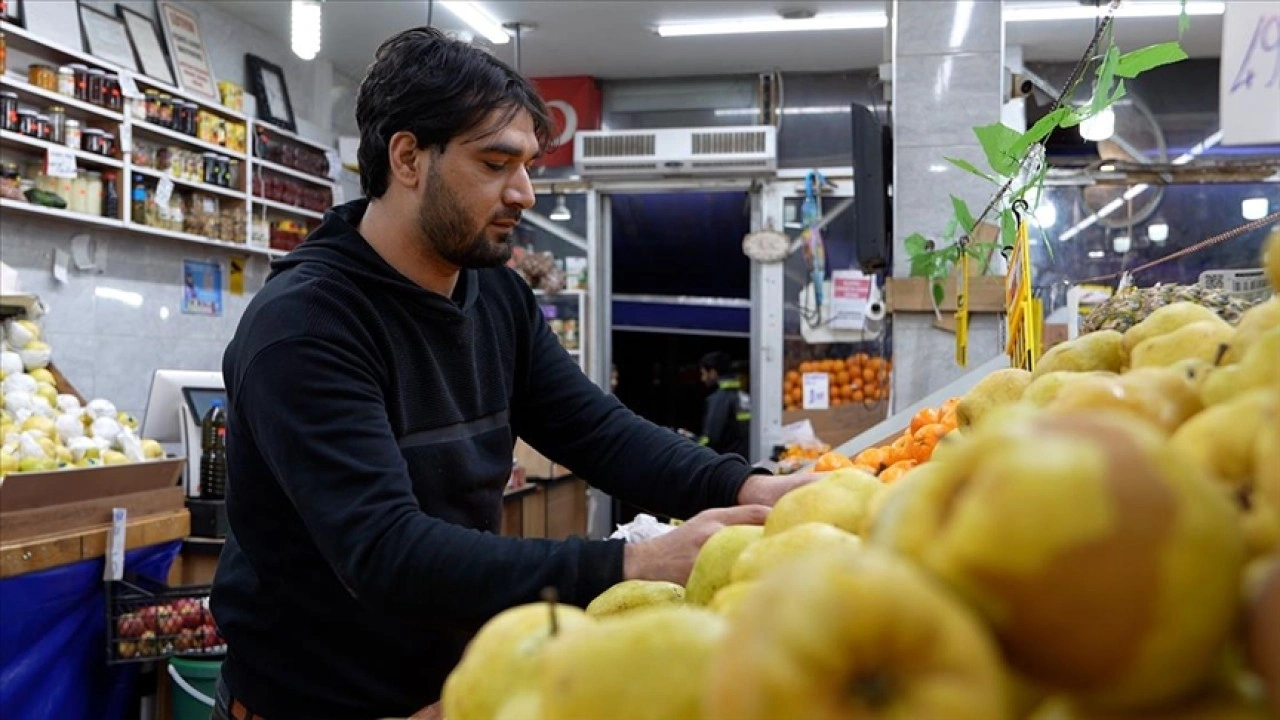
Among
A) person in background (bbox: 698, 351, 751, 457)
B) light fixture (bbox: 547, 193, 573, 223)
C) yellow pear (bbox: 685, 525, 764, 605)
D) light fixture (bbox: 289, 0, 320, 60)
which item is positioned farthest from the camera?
light fixture (bbox: 547, 193, 573, 223)

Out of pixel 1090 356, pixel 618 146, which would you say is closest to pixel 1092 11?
pixel 618 146

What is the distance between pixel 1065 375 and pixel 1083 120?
1989 mm

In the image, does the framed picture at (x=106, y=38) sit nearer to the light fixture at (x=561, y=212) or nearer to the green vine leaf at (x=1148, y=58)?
the light fixture at (x=561, y=212)

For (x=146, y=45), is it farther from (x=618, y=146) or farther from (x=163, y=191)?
(x=618, y=146)

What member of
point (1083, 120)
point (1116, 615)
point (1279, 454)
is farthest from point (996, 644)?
point (1083, 120)

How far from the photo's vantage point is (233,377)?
62.6 inches

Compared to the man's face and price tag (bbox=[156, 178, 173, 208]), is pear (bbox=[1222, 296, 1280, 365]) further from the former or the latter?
price tag (bbox=[156, 178, 173, 208])

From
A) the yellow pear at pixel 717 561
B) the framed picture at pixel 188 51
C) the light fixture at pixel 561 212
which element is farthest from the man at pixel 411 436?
the light fixture at pixel 561 212

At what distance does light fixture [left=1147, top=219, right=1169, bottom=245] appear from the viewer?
812 centimetres

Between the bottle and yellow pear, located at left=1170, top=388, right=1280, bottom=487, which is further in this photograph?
the bottle

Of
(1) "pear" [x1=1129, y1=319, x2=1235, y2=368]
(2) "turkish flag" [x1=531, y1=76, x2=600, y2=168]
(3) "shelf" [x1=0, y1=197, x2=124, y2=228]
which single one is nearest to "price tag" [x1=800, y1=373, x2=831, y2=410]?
(2) "turkish flag" [x1=531, y1=76, x2=600, y2=168]

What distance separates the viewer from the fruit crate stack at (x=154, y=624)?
3.51m

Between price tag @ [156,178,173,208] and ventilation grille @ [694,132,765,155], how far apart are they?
3913 mm

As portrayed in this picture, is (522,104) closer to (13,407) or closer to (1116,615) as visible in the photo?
(1116,615)
